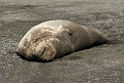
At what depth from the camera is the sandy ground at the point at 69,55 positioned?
13.9 feet

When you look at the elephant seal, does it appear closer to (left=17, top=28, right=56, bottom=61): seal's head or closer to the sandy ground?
(left=17, top=28, right=56, bottom=61): seal's head

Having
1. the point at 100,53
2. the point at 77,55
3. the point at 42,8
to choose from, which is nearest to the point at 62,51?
the point at 77,55

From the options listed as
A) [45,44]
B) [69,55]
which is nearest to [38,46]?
[45,44]

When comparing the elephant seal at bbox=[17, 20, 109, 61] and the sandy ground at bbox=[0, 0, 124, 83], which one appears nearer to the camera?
the sandy ground at bbox=[0, 0, 124, 83]

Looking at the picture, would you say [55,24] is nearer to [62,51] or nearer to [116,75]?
[62,51]

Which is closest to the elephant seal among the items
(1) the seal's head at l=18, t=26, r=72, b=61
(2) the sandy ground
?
(1) the seal's head at l=18, t=26, r=72, b=61

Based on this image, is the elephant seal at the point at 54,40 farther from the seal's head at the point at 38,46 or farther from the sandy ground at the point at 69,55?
the sandy ground at the point at 69,55

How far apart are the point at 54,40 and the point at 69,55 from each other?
0.39 meters

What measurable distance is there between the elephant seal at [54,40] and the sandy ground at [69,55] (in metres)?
0.10

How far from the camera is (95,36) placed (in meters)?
5.86

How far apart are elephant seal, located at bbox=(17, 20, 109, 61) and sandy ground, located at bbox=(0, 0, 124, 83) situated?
103mm

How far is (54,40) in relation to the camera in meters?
4.95

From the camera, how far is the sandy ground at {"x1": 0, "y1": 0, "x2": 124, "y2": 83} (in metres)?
4.24

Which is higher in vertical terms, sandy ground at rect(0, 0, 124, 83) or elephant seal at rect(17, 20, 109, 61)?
elephant seal at rect(17, 20, 109, 61)
